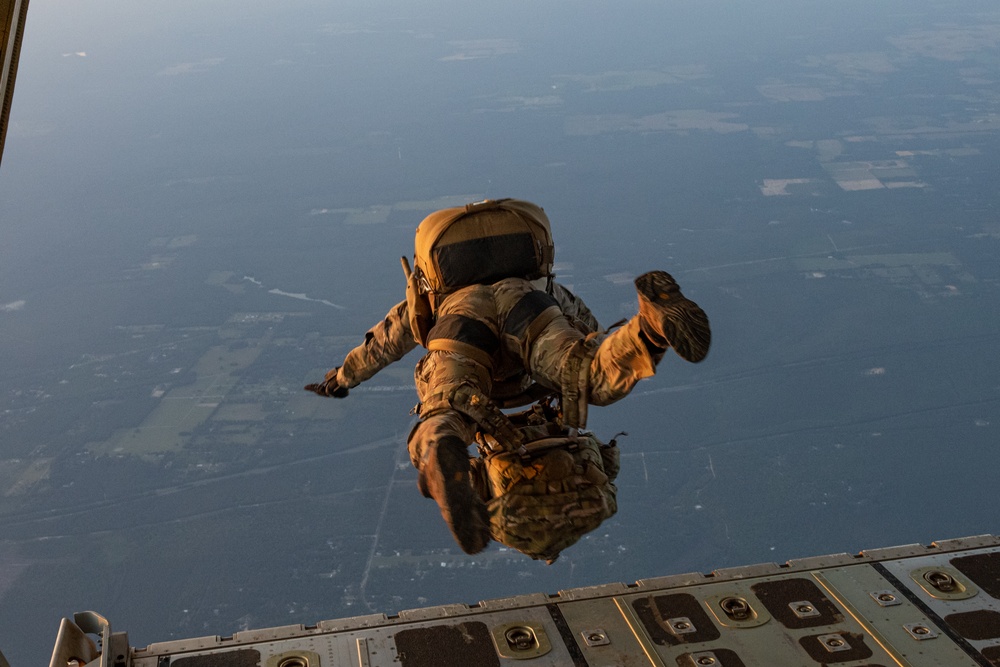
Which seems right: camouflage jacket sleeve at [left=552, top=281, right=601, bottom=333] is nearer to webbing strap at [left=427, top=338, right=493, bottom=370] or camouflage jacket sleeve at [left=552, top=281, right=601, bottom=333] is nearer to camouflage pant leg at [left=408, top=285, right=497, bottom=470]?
camouflage pant leg at [left=408, top=285, right=497, bottom=470]

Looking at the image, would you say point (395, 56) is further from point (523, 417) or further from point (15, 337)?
point (523, 417)

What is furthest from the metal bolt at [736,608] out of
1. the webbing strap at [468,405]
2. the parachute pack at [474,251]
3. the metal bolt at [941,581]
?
the webbing strap at [468,405]

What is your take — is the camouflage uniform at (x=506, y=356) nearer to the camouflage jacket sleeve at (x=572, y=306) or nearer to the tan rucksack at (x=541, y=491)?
the camouflage jacket sleeve at (x=572, y=306)

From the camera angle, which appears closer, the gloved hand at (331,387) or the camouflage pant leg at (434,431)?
the camouflage pant leg at (434,431)

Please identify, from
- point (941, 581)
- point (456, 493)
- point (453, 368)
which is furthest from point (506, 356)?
point (941, 581)

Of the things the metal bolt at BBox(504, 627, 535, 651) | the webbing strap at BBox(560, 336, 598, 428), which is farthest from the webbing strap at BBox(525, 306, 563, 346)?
the metal bolt at BBox(504, 627, 535, 651)

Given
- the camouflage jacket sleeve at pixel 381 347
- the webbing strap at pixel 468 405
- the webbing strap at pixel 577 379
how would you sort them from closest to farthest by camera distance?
1. the webbing strap at pixel 577 379
2. the webbing strap at pixel 468 405
3. the camouflage jacket sleeve at pixel 381 347

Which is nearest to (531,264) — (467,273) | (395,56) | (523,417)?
(467,273)

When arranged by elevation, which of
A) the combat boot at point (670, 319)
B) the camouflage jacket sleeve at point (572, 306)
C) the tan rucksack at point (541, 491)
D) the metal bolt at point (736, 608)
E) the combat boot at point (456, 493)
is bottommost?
the metal bolt at point (736, 608)
